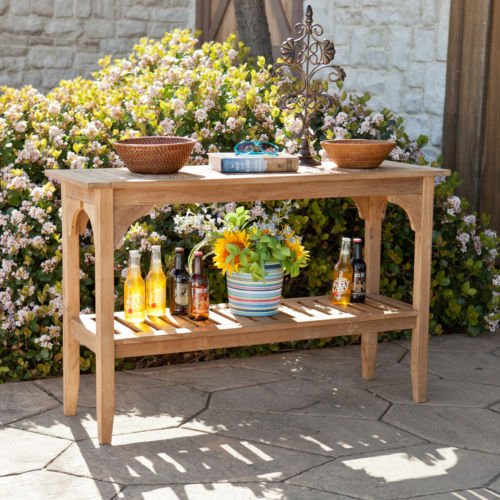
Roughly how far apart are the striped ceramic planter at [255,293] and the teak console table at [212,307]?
0.19 ft

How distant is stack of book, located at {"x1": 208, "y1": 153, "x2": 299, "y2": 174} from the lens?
13.1 feet

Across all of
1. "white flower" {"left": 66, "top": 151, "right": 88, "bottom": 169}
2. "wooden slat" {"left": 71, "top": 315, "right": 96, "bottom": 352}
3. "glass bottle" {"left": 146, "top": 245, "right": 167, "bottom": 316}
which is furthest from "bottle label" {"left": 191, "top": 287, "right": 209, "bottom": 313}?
"white flower" {"left": 66, "top": 151, "right": 88, "bottom": 169}

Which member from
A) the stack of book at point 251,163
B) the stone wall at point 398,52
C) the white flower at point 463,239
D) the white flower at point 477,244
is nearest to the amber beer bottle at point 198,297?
the stack of book at point 251,163

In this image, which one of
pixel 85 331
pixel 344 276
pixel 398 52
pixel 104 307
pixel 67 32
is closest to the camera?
pixel 104 307

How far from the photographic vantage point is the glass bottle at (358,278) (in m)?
4.55

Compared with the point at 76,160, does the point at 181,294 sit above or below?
below

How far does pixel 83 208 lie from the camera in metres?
3.88

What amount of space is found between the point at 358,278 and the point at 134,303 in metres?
1.08

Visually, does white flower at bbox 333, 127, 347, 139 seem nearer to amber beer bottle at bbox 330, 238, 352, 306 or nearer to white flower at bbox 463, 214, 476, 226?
white flower at bbox 463, 214, 476, 226

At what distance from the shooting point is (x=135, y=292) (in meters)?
4.06

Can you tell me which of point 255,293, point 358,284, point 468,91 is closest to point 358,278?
point 358,284

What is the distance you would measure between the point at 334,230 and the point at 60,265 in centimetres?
149

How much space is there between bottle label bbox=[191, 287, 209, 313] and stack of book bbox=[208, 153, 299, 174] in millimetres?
503

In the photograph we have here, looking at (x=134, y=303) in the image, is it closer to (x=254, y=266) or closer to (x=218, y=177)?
(x=254, y=266)
